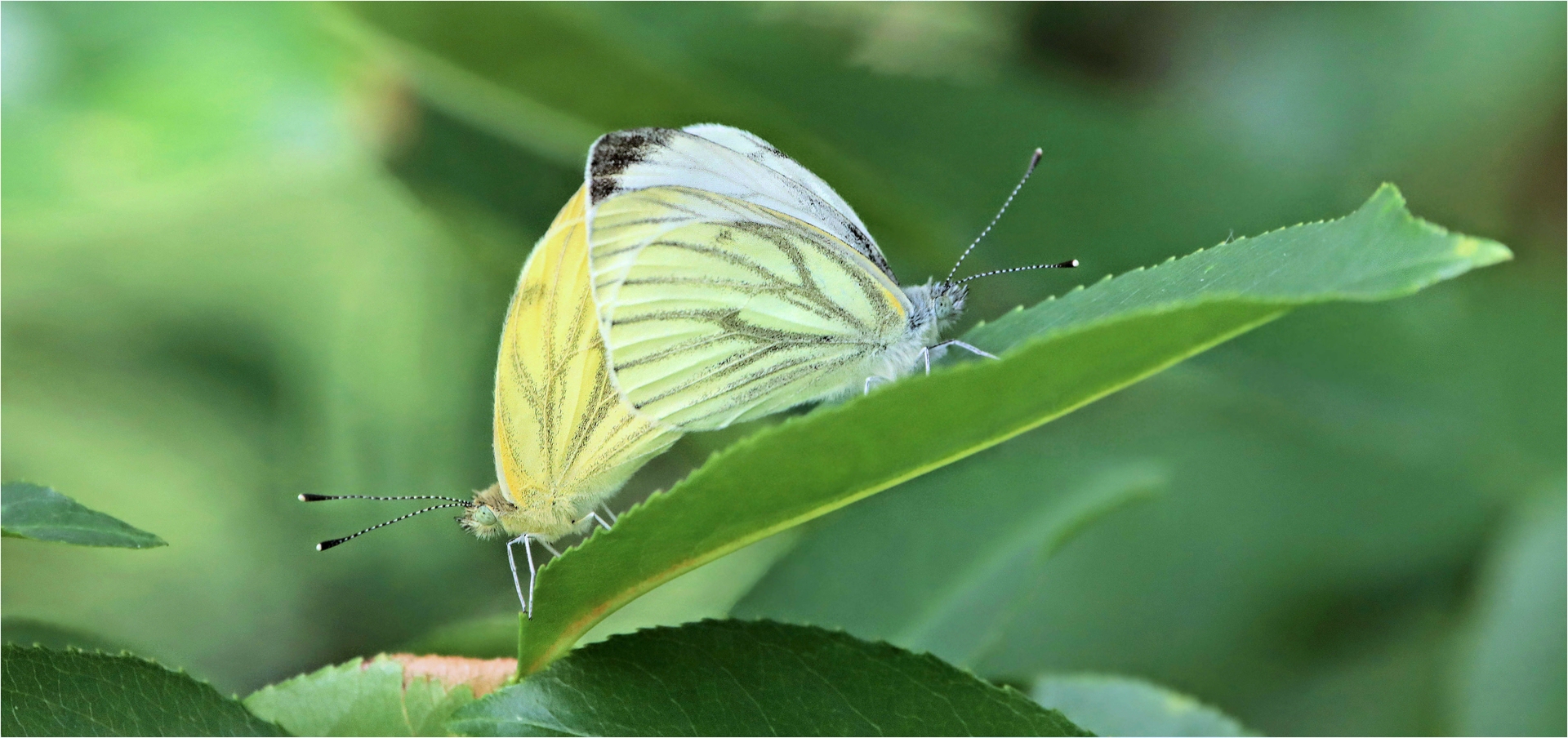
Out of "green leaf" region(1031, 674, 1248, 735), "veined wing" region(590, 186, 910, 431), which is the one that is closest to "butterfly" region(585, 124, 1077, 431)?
"veined wing" region(590, 186, 910, 431)

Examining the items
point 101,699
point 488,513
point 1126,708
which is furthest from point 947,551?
point 101,699

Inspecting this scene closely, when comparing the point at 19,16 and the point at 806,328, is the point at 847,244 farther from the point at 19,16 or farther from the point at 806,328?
the point at 19,16

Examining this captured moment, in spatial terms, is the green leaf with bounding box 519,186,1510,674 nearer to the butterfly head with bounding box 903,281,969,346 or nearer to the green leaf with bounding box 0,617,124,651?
the green leaf with bounding box 0,617,124,651

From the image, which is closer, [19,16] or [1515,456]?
[1515,456]

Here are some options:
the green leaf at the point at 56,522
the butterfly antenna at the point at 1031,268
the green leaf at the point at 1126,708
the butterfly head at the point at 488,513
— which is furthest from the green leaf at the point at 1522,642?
the green leaf at the point at 56,522

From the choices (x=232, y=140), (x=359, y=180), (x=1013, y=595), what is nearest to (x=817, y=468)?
(x=1013, y=595)

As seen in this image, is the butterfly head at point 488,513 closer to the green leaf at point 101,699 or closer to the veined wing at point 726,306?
the veined wing at point 726,306
